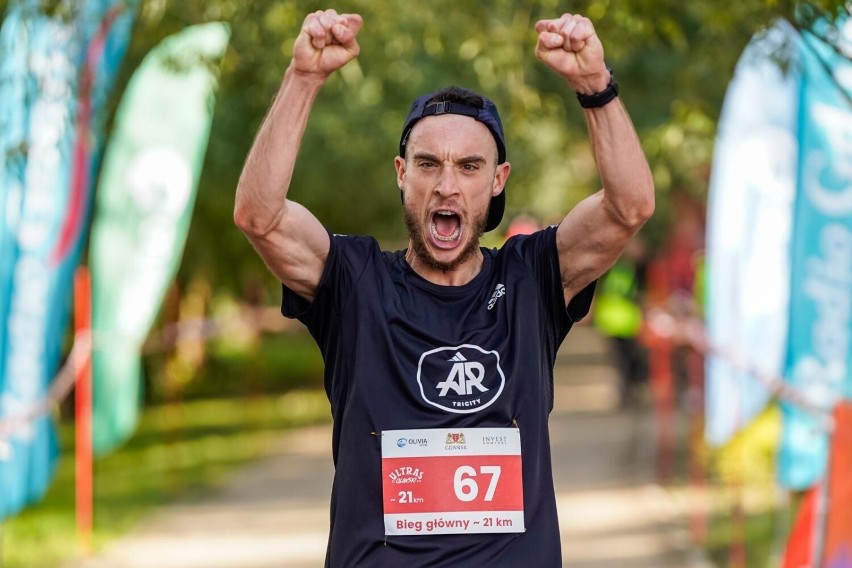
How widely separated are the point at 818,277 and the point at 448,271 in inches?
146

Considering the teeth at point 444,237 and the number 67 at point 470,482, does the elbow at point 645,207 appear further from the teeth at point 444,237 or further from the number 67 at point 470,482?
the number 67 at point 470,482

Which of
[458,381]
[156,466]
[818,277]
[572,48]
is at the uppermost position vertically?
[156,466]

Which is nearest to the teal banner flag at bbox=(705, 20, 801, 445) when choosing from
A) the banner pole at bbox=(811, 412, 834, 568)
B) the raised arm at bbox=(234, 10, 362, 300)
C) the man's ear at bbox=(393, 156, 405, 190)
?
the banner pole at bbox=(811, 412, 834, 568)

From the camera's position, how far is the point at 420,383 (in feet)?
11.7

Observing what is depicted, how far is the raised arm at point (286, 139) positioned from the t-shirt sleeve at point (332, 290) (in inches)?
3.8

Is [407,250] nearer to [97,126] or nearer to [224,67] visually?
[224,67]

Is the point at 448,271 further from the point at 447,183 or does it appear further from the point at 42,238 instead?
the point at 42,238

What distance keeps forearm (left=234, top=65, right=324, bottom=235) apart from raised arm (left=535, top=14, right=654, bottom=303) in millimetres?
557

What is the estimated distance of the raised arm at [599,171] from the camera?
349 cm

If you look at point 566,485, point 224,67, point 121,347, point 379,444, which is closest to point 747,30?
point 224,67

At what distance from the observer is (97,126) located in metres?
8.31

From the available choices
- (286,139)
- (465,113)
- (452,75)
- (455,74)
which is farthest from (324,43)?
(452,75)

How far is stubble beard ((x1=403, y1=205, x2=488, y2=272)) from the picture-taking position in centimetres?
364

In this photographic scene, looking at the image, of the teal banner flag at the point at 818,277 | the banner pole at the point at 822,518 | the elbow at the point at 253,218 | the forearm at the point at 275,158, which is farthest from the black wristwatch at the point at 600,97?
the teal banner flag at the point at 818,277
